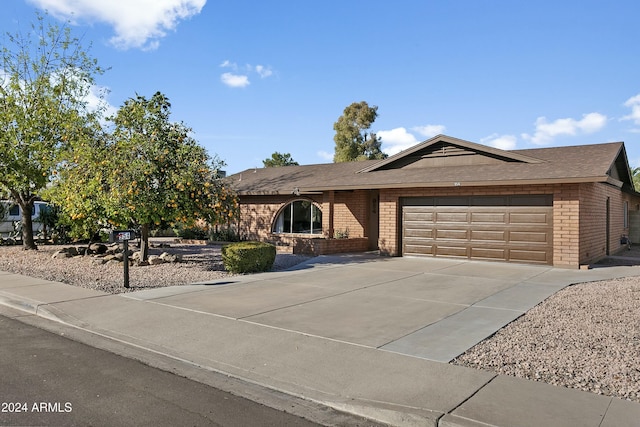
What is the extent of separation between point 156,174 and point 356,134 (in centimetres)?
3644

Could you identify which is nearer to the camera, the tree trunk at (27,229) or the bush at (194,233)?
the tree trunk at (27,229)

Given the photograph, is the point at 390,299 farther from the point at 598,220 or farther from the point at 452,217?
the point at 598,220

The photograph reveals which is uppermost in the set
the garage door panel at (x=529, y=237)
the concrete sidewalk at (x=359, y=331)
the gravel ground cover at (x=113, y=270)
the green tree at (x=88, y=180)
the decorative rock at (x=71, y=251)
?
the green tree at (x=88, y=180)

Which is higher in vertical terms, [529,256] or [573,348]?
[529,256]

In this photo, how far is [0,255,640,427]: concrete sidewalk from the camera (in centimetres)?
455

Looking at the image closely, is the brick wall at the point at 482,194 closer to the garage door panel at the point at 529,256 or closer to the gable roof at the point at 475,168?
the garage door panel at the point at 529,256

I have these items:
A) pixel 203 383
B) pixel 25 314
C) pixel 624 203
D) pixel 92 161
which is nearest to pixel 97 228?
pixel 92 161

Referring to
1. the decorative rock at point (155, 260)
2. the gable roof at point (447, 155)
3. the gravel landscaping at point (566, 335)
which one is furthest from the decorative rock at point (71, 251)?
the gable roof at point (447, 155)

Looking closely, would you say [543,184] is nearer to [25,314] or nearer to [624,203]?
[624,203]

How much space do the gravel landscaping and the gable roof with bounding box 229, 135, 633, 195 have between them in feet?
12.1

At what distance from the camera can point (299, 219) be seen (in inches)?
865

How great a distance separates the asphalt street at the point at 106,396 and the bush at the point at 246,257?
22.2 ft

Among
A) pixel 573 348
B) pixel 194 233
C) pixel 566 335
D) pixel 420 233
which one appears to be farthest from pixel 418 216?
pixel 194 233

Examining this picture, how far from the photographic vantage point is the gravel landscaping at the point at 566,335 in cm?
532
